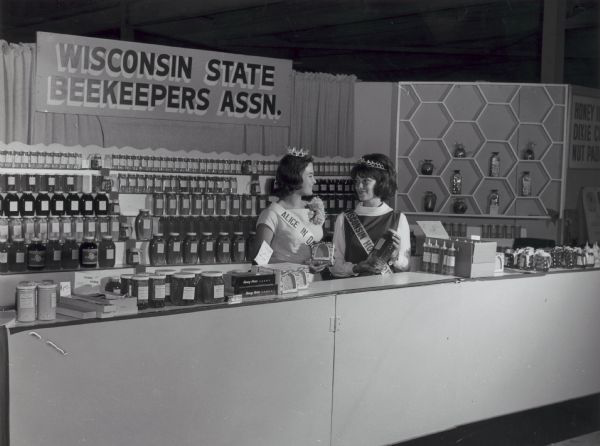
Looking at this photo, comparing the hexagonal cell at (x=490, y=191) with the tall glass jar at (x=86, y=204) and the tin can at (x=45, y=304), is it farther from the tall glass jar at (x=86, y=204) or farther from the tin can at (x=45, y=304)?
the tin can at (x=45, y=304)

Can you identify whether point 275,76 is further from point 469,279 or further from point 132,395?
point 132,395

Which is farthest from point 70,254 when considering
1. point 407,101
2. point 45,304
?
point 407,101

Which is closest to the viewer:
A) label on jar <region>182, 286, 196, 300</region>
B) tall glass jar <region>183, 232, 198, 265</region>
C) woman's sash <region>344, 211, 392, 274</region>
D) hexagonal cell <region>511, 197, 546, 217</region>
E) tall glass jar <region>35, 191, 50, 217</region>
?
label on jar <region>182, 286, 196, 300</region>

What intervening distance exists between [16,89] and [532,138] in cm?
494

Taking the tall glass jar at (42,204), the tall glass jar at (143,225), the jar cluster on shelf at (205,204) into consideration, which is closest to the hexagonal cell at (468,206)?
the jar cluster on shelf at (205,204)

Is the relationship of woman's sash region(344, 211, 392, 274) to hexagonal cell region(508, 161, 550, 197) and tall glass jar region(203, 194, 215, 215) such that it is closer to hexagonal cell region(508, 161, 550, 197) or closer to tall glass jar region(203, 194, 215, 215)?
tall glass jar region(203, 194, 215, 215)

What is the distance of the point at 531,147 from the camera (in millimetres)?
7688

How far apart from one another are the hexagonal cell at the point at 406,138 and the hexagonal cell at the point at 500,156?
0.67 meters

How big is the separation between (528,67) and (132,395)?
12908 millimetres

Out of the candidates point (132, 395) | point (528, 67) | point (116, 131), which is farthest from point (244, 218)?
point (528, 67)

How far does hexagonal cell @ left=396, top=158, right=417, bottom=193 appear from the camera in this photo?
7.80 m

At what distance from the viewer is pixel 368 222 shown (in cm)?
432

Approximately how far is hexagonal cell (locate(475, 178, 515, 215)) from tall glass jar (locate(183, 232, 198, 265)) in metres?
3.05

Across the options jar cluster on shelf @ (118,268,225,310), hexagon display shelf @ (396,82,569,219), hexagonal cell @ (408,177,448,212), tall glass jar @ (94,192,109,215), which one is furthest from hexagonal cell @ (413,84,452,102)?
jar cluster on shelf @ (118,268,225,310)
